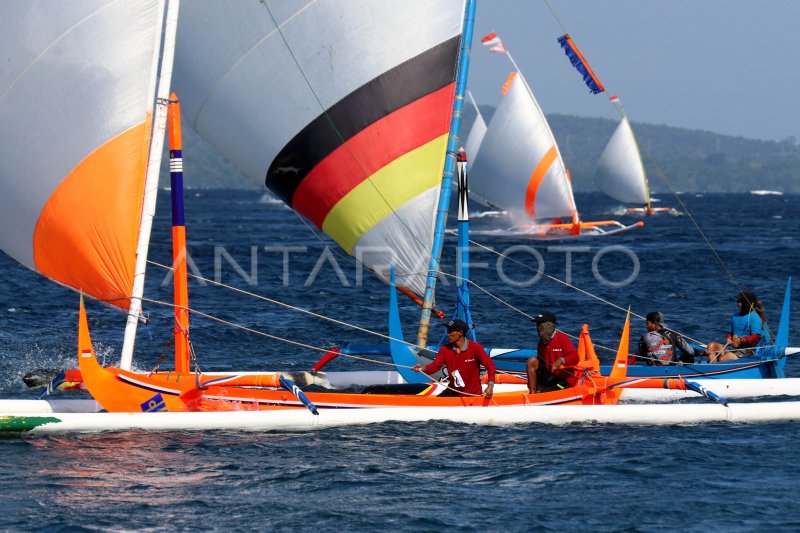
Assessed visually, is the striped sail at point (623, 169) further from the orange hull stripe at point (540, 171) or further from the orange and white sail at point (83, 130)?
the orange and white sail at point (83, 130)

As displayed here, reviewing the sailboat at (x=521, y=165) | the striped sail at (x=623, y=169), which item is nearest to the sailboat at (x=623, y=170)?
the striped sail at (x=623, y=169)

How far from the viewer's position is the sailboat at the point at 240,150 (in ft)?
52.4

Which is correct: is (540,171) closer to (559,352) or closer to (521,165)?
(521,165)

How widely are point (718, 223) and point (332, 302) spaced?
234 feet

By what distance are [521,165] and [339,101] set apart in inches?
1873

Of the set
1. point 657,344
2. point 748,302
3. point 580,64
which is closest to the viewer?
point 657,344

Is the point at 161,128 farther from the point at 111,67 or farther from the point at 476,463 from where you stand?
the point at 476,463

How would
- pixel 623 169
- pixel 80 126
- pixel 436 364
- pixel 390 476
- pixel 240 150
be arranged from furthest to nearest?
pixel 623 169, pixel 240 150, pixel 436 364, pixel 80 126, pixel 390 476

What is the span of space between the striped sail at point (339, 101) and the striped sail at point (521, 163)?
44.9 meters

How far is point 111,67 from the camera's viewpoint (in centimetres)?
1591

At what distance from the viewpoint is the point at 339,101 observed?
18.8m

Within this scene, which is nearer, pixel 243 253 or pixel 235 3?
pixel 235 3

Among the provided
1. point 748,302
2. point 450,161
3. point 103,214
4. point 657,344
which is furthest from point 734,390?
point 103,214

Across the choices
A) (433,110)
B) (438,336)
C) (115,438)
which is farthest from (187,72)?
(438,336)
